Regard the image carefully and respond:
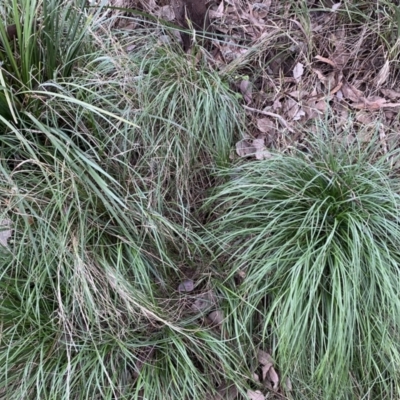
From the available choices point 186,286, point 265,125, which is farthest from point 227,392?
point 265,125

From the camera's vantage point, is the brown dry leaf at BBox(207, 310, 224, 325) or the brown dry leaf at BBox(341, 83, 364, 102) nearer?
the brown dry leaf at BBox(207, 310, 224, 325)

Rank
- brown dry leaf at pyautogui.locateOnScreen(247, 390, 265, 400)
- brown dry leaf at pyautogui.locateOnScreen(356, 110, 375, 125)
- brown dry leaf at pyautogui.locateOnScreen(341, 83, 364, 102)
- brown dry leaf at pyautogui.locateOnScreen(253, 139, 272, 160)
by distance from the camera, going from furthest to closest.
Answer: brown dry leaf at pyautogui.locateOnScreen(341, 83, 364, 102) < brown dry leaf at pyautogui.locateOnScreen(356, 110, 375, 125) < brown dry leaf at pyautogui.locateOnScreen(253, 139, 272, 160) < brown dry leaf at pyautogui.locateOnScreen(247, 390, 265, 400)

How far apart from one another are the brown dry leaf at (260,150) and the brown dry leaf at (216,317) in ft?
2.52

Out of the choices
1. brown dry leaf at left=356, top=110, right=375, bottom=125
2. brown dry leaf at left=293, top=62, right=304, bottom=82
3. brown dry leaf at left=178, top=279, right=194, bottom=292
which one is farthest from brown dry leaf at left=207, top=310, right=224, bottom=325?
brown dry leaf at left=293, top=62, right=304, bottom=82

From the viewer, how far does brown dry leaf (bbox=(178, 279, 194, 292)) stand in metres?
2.23

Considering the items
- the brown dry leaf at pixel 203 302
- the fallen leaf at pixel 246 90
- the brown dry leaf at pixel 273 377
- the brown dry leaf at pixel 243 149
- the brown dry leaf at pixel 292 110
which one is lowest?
the brown dry leaf at pixel 273 377

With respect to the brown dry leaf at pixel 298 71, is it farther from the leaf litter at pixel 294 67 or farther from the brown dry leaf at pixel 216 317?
the brown dry leaf at pixel 216 317

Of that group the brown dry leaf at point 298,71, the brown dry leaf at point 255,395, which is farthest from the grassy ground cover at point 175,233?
the brown dry leaf at point 298,71

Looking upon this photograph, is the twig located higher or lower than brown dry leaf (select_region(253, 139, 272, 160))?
higher

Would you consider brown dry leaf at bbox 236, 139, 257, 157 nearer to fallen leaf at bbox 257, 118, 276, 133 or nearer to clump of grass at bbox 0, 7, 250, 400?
fallen leaf at bbox 257, 118, 276, 133

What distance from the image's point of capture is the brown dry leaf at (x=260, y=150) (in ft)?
7.64

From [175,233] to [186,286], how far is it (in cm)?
25

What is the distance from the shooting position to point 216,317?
217 cm

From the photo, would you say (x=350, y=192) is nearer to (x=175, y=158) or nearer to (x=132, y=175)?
(x=175, y=158)
